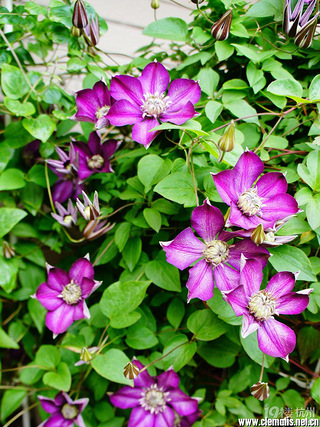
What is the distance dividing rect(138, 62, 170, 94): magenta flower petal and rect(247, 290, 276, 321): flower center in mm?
357

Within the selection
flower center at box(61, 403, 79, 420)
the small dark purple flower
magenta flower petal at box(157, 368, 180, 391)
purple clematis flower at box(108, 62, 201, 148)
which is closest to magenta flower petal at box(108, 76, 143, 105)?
purple clematis flower at box(108, 62, 201, 148)

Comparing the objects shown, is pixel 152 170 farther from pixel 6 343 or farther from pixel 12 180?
pixel 6 343

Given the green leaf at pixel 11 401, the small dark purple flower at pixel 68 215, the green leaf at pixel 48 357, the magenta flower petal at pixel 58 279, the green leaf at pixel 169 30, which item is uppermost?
the green leaf at pixel 169 30

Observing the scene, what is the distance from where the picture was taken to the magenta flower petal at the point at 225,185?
1.47ft

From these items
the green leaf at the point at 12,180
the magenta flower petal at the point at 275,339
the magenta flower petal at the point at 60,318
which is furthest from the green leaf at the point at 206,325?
the green leaf at the point at 12,180

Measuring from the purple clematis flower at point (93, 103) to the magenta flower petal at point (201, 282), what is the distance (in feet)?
1.03

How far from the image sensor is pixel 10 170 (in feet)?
2.35

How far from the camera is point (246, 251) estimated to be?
456 millimetres

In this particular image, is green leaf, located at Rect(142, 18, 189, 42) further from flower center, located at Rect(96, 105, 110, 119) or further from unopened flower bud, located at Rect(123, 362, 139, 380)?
unopened flower bud, located at Rect(123, 362, 139, 380)

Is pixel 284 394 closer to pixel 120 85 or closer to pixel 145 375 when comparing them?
pixel 145 375

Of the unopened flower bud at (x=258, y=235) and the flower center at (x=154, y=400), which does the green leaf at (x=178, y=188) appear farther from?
the flower center at (x=154, y=400)

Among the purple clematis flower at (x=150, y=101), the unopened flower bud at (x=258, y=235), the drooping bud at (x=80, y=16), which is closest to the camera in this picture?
the unopened flower bud at (x=258, y=235)

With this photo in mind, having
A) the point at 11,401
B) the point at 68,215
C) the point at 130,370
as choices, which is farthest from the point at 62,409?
the point at 68,215

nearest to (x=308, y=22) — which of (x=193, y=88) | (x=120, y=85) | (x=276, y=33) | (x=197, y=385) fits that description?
(x=276, y=33)
